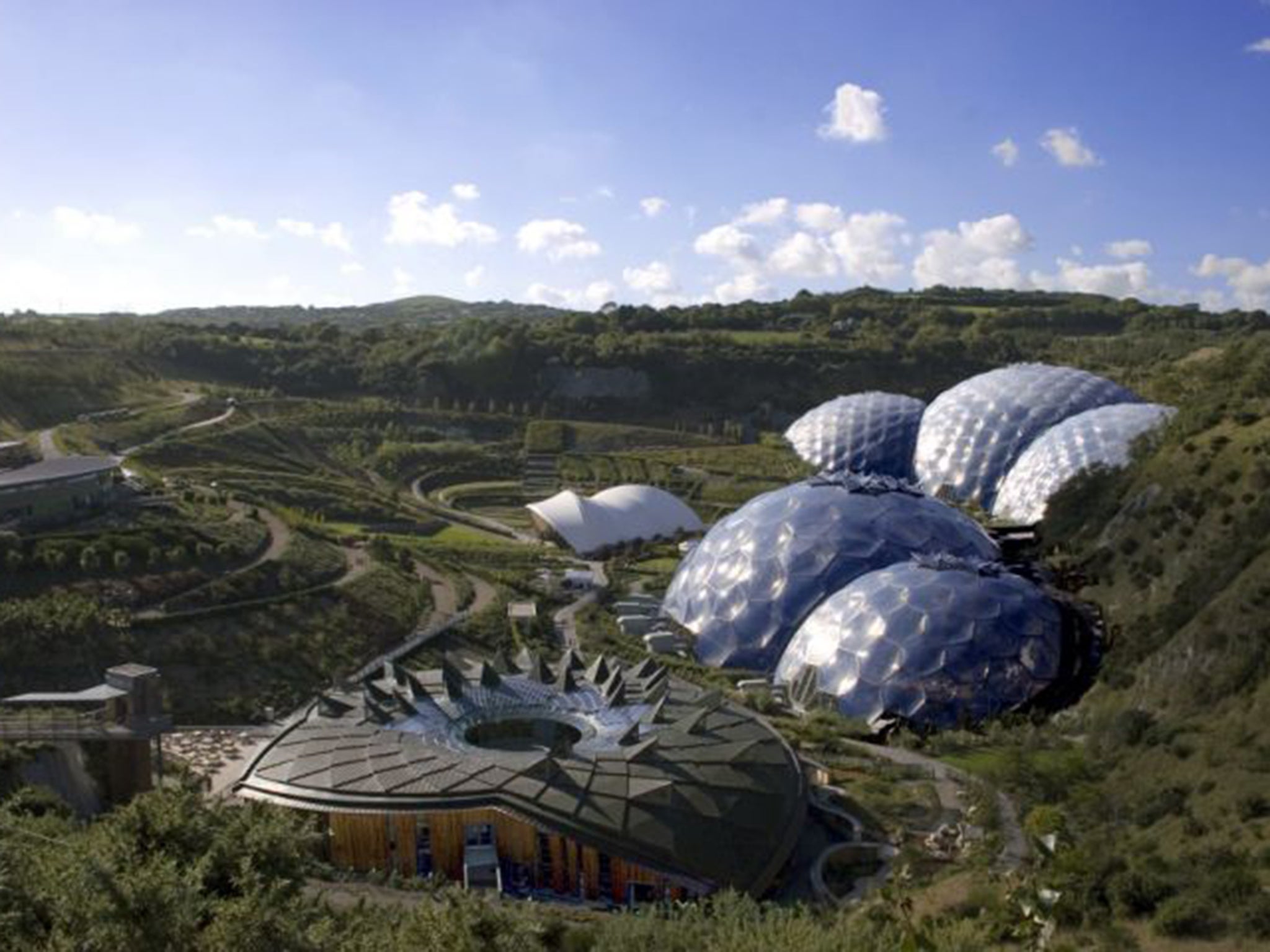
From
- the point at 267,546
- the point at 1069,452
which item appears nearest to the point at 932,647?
the point at 1069,452

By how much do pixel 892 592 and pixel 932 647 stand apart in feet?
7.19

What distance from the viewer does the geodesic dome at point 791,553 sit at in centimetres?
3675

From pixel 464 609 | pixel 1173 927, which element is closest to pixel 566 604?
pixel 464 609

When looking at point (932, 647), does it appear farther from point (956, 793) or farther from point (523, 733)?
point (523, 733)

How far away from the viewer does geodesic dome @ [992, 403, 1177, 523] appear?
Result: 49500 millimetres

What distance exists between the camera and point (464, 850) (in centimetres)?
2150

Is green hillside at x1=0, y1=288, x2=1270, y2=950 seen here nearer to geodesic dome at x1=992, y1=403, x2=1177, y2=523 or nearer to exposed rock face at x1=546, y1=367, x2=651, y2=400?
exposed rock face at x1=546, y1=367, x2=651, y2=400

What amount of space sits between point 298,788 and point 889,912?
454 inches

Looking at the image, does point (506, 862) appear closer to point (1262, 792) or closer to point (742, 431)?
point (1262, 792)

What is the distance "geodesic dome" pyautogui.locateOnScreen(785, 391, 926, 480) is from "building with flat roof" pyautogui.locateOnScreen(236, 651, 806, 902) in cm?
3910

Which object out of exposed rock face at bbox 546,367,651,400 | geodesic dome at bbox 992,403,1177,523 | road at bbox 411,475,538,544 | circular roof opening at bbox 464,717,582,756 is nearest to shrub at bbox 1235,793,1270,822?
circular roof opening at bbox 464,717,582,756

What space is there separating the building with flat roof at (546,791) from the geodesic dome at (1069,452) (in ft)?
92.2

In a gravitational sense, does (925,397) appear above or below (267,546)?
above

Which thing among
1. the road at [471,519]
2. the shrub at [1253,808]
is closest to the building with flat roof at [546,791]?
the shrub at [1253,808]
